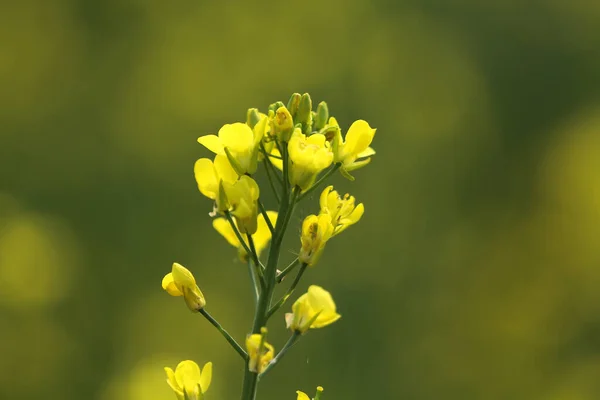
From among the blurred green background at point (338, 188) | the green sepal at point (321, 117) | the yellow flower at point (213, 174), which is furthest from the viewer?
the blurred green background at point (338, 188)

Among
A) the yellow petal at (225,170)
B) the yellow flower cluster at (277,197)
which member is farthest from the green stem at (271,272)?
the yellow petal at (225,170)

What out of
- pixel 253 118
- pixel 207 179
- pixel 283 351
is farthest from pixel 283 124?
pixel 283 351

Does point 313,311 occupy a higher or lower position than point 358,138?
lower

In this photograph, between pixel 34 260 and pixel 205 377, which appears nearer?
pixel 205 377

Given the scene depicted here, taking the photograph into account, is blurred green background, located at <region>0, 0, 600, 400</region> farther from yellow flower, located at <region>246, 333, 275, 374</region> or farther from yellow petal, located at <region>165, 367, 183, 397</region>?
yellow flower, located at <region>246, 333, 275, 374</region>

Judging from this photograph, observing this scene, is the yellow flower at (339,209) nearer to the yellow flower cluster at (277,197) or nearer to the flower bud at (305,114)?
the yellow flower cluster at (277,197)

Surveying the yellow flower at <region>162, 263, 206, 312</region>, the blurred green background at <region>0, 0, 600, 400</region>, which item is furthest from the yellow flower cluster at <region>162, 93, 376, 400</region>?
the blurred green background at <region>0, 0, 600, 400</region>

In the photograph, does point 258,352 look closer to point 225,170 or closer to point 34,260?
point 225,170
